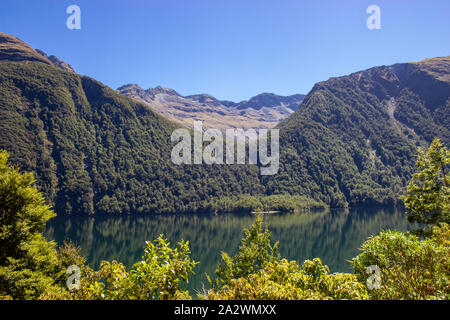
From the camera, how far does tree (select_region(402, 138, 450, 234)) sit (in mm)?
24156

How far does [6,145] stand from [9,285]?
230 meters

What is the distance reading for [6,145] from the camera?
650 feet

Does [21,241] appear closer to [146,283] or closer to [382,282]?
[146,283]

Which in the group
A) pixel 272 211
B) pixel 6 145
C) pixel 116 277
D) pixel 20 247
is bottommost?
pixel 272 211

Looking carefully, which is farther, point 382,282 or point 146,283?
point 382,282

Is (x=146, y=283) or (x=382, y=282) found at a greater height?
(x=146, y=283)

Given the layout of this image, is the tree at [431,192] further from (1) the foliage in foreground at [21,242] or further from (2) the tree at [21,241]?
(2) the tree at [21,241]

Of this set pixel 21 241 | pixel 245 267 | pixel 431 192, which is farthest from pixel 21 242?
pixel 431 192

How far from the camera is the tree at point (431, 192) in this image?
79.3 feet

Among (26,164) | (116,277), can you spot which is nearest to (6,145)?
(26,164)

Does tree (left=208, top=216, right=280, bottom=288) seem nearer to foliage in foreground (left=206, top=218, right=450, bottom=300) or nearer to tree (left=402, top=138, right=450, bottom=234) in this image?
foliage in foreground (left=206, top=218, right=450, bottom=300)

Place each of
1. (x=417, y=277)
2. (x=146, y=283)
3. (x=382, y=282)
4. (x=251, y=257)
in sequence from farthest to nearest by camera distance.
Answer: (x=251, y=257), (x=382, y=282), (x=417, y=277), (x=146, y=283)

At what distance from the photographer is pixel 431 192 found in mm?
25141
